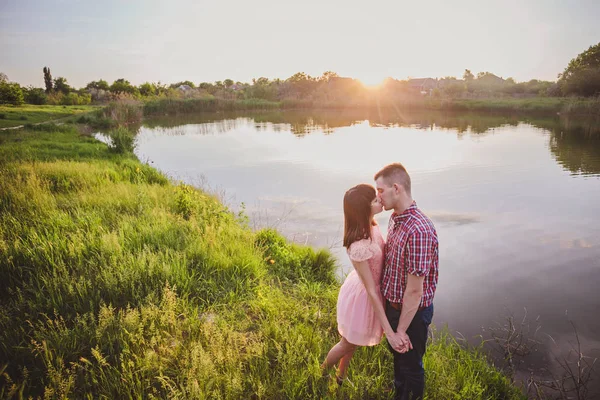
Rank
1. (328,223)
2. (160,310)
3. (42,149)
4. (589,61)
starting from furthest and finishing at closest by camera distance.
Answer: (589,61)
(42,149)
(328,223)
(160,310)

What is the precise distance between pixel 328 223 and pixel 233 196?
384cm

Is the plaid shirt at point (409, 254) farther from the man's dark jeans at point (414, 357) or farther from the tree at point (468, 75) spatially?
the tree at point (468, 75)

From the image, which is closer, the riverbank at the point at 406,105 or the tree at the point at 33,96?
the riverbank at the point at 406,105

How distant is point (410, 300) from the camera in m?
2.17

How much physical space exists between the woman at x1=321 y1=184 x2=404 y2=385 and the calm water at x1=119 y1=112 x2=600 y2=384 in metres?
2.79

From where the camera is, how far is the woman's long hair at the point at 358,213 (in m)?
2.31

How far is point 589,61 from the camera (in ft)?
161

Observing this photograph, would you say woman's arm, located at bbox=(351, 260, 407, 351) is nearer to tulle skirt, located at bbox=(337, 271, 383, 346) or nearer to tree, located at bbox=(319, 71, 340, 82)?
tulle skirt, located at bbox=(337, 271, 383, 346)

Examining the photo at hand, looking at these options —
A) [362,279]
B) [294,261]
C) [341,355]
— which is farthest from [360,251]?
[294,261]

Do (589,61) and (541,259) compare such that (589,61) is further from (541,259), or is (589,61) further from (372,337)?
(372,337)

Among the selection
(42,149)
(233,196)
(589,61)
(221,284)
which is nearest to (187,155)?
(42,149)

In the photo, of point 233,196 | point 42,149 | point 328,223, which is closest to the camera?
point 328,223

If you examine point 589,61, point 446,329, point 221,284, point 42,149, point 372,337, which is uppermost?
point 589,61

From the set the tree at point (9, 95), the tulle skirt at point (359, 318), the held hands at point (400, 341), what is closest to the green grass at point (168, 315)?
the tulle skirt at point (359, 318)
